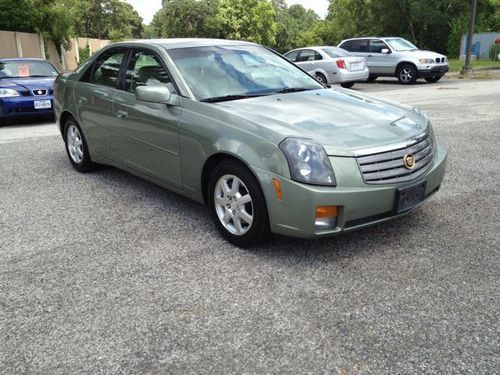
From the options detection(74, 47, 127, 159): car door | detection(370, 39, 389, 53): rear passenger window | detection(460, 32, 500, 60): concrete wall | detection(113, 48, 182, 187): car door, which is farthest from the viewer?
detection(460, 32, 500, 60): concrete wall

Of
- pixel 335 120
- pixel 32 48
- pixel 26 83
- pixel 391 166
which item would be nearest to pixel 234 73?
pixel 335 120

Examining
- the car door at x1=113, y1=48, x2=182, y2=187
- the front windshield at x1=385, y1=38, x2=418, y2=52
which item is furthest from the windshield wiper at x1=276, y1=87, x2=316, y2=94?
the front windshield at x1=385, y1=38, x2=418, y2=52

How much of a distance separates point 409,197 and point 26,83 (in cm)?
904

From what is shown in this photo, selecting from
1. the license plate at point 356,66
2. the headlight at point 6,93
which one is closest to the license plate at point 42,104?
the headlight at point 6,93

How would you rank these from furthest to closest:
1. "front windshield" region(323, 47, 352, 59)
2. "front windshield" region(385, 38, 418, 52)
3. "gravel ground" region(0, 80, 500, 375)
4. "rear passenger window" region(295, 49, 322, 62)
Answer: "front windshield" region(385, 38, 418, 52) → "rear passenger window" region(295, 49, 322, 62) → "front windshield" region(323, 47, 352, 59) → "gravel ground" region(0, 80, 500, 375)

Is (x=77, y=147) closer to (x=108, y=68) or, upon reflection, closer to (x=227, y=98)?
(x=108, y=68)

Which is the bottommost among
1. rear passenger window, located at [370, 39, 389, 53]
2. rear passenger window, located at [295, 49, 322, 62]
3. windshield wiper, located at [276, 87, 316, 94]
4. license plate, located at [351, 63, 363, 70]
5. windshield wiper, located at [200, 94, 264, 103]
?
license plate, located at [351, 63, 363, 70]

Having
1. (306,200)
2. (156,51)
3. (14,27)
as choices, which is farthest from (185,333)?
(14,27)

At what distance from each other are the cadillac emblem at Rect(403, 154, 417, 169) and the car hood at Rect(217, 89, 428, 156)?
0.11 meters

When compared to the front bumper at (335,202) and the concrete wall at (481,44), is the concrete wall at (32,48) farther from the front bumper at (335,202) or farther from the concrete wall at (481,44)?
the concrete wall at (481,44)

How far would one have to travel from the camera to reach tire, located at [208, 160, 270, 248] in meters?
3.34

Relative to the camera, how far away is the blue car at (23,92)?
31.6 ft

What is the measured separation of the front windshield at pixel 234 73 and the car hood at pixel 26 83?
6.74m

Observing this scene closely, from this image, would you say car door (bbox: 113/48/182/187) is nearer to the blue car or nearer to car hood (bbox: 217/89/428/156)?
car hood (bbox: 217/89/428/156)
